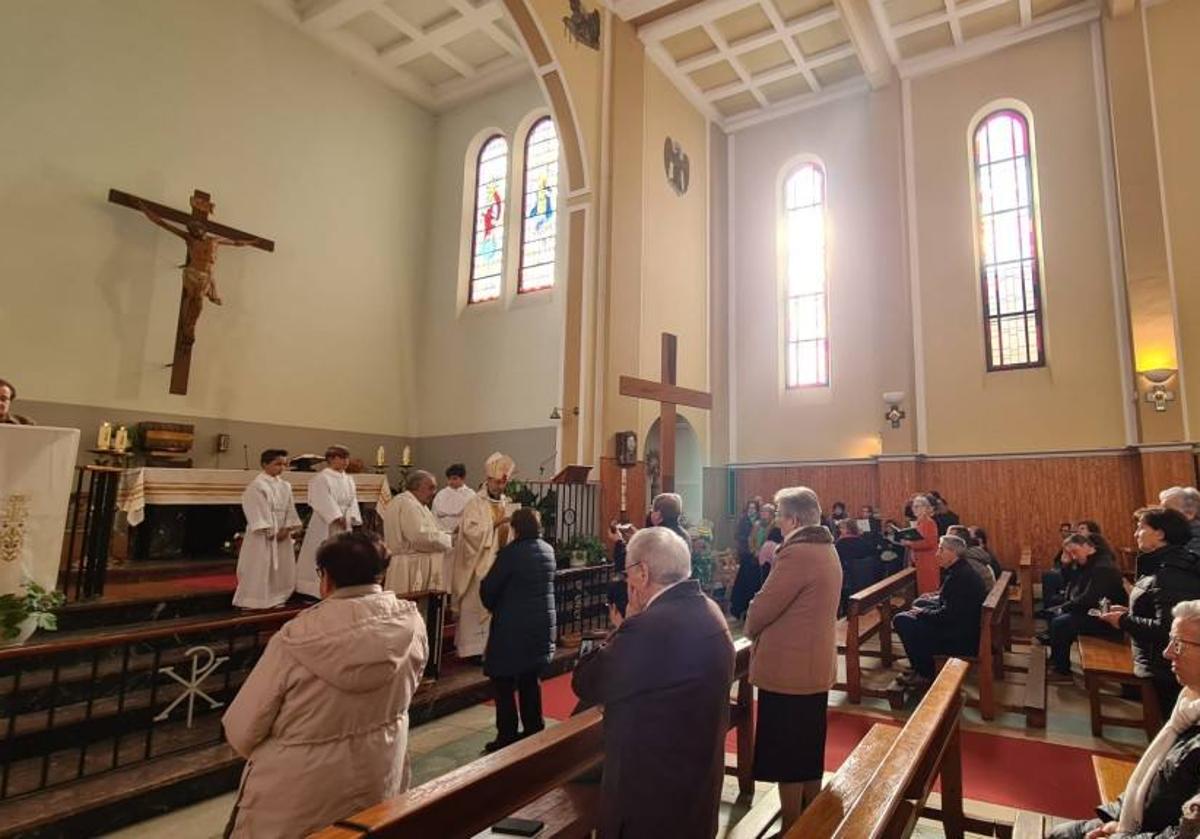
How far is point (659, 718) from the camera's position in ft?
6.61

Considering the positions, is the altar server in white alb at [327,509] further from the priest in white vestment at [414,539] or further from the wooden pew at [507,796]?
the wooden pew at [507,796]

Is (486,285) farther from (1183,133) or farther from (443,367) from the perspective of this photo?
(1183,133)

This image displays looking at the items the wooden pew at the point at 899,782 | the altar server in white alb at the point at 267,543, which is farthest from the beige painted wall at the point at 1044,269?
the altar server in white alb at the point at 267,543

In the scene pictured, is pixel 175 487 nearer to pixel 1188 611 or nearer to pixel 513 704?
pixel 513 704

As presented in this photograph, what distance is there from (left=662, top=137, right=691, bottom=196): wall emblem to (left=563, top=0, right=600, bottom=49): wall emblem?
216cm

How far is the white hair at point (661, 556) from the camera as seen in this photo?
2.20 metres

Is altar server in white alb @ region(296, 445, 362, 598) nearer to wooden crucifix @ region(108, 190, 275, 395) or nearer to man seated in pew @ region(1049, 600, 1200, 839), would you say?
wooden crucifix @ region(108, 190, 275, 395)

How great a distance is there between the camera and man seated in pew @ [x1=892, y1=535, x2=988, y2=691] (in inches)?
203

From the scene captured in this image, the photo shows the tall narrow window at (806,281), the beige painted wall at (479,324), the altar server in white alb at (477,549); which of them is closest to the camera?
the altar server in white alb at (477,549)

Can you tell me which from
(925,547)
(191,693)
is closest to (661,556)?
(191,693)

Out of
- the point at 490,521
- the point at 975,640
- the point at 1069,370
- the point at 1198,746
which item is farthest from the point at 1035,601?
the point at 1198,746

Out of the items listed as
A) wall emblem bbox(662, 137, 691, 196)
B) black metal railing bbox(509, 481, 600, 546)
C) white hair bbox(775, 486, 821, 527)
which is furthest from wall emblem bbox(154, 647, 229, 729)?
wall emblem bbox(662, 137, 691, 196)

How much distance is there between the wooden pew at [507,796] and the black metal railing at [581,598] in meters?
3.89

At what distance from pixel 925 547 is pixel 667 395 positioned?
434cm
